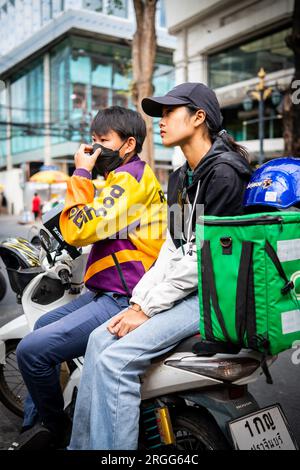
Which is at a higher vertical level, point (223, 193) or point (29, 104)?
point (29, 104)

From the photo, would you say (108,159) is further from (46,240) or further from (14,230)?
(14,230)

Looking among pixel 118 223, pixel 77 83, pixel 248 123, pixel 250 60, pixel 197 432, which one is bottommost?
pixel 197 432

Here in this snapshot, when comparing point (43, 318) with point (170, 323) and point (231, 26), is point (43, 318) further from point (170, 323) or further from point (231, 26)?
point (231, 26)

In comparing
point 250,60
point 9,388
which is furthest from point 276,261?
point 250,60

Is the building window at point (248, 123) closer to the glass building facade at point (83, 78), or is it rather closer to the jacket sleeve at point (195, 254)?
the glass building facade at point (83, 78)

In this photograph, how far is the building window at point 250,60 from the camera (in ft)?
53.2

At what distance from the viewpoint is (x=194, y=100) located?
6.81 ft

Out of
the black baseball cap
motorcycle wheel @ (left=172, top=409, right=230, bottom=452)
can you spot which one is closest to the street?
motorcycle wheel @ (left=172, top=409, right=230, bottom=452)

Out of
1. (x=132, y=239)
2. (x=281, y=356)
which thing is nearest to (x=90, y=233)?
(x=132, y=239)

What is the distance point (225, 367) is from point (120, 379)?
1.37 ft

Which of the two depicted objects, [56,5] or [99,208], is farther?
[56,5]

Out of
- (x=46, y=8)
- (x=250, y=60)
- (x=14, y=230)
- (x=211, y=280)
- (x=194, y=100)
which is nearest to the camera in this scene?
(x=211, y=280)

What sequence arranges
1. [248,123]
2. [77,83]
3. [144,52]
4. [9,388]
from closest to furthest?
[9,388]
[144,52]
[248,123]
[77,83]

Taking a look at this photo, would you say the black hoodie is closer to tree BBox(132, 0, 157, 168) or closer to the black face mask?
the black face mask
